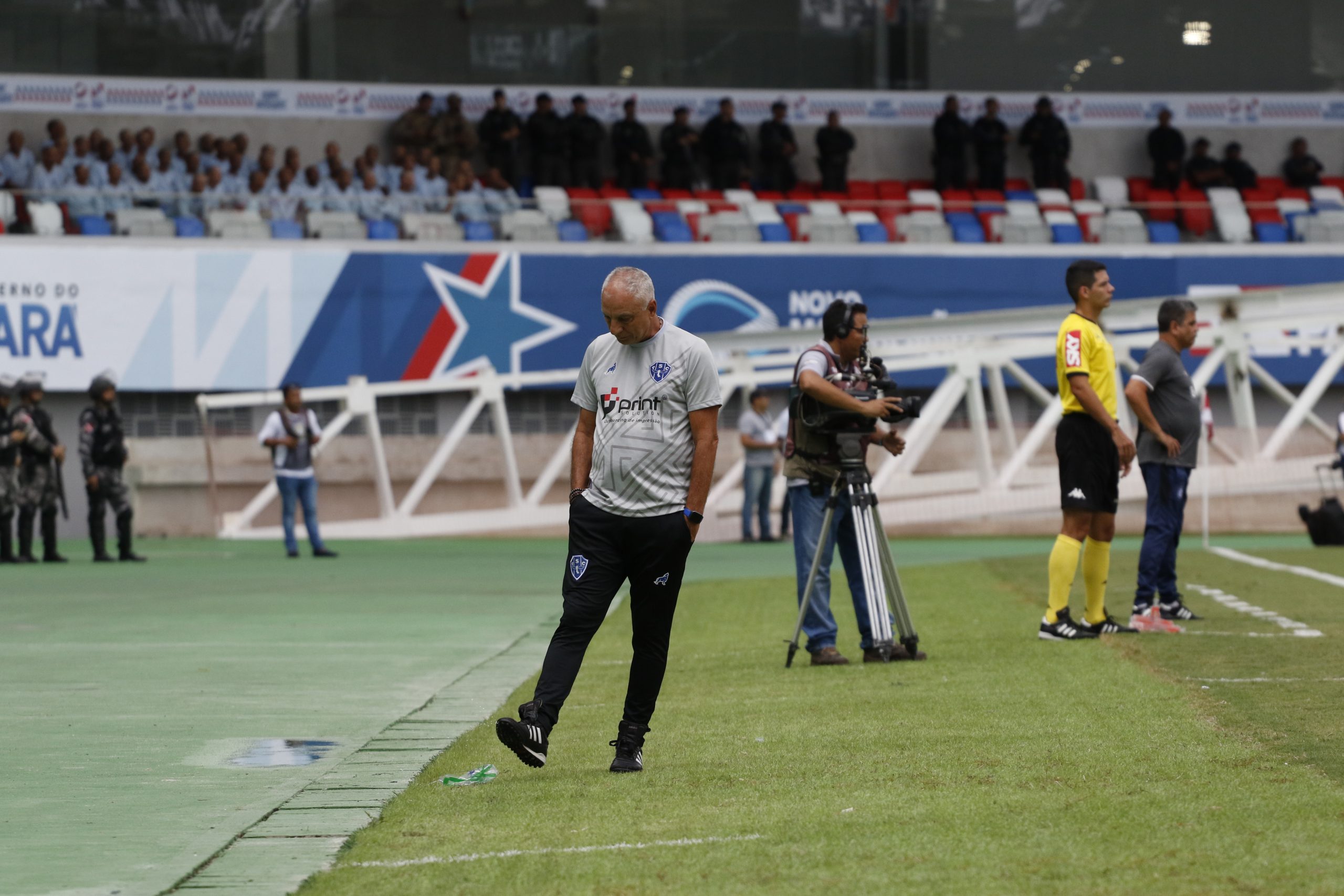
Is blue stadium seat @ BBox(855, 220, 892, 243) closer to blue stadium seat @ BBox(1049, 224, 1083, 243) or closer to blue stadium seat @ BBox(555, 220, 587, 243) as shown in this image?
blue stadium seat @ BBox(1049, 224, 1083, 243)

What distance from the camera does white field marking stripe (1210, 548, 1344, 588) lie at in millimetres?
13977

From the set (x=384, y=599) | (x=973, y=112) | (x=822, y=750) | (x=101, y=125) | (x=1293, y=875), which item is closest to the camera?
(x=1293, y=875)

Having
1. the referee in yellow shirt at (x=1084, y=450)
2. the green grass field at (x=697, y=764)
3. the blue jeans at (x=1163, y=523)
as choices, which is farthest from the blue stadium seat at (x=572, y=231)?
the referee in yellow shirt at (x=1084, y=450)

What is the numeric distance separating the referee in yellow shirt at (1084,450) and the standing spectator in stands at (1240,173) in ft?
81.4

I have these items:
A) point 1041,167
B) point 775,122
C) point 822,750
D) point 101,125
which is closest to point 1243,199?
point 1041,167

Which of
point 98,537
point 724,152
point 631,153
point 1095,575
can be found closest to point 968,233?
point 724,152

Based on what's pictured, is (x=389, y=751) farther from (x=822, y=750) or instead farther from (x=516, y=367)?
(x=516, y=367)

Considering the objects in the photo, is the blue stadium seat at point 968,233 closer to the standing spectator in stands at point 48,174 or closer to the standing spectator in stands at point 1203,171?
the standing spectator in stands at point 1203,171

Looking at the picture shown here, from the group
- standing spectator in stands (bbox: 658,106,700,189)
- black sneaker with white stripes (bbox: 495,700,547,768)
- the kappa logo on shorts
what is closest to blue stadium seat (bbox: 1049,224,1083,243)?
standing spectator in stands (bbox: 658,106,700,189)

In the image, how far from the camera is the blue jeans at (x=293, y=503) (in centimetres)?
2020

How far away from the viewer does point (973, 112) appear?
111 ft

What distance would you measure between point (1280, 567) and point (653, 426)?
11.4m

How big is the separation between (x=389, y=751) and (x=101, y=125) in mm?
26212

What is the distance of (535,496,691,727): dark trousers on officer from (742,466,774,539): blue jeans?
17251mm
